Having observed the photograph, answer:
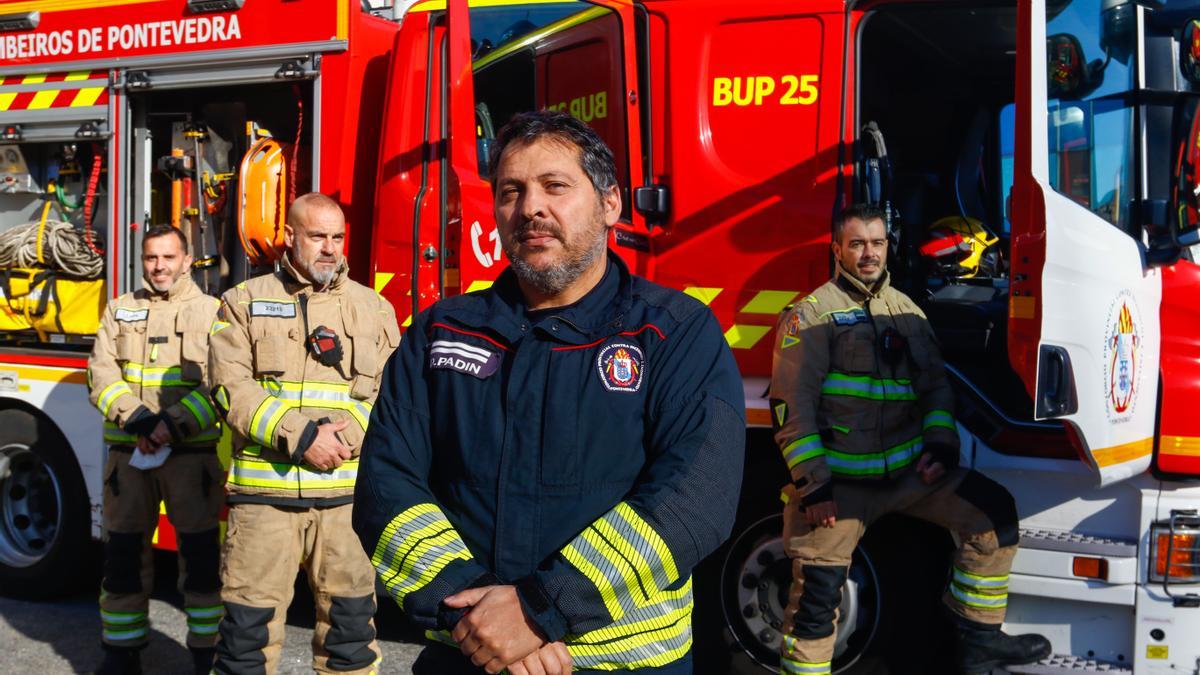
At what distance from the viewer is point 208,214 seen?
190 inches

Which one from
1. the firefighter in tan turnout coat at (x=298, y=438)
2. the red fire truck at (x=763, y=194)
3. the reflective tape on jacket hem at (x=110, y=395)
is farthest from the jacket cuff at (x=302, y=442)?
the reflective tape on jacket hem at (x=110, y=395)

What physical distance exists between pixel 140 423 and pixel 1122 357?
3.26 meters

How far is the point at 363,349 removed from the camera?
3584 mm

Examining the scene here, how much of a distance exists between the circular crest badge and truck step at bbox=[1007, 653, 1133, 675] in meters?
0.81

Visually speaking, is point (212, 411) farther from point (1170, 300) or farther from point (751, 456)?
point (1170, 300)

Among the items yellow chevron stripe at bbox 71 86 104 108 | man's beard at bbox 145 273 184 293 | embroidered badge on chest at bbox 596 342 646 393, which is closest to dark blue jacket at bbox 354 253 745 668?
embroidered badge on chest at bbox 596 342 646 393

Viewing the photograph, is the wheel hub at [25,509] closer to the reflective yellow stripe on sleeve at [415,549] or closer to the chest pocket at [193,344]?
the chest pocket at [193,344]

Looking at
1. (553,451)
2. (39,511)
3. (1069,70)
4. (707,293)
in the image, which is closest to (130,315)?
(39,511)

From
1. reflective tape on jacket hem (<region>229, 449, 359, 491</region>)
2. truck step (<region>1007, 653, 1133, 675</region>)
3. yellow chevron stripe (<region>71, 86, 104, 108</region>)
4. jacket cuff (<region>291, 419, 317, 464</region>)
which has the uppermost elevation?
yellow chevron stripe (<region>71, 86, 104, 108</region>)

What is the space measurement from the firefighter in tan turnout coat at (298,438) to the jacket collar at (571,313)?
1.59 meters

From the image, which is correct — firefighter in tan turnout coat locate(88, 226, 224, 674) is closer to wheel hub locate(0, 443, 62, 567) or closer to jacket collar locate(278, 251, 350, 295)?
jacket collar locate(278, 251, 350, 295)

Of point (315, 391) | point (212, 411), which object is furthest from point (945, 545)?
point (212, 411)

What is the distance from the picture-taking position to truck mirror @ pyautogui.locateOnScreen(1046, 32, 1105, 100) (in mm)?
3225

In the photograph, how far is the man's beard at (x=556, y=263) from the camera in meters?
1.95
